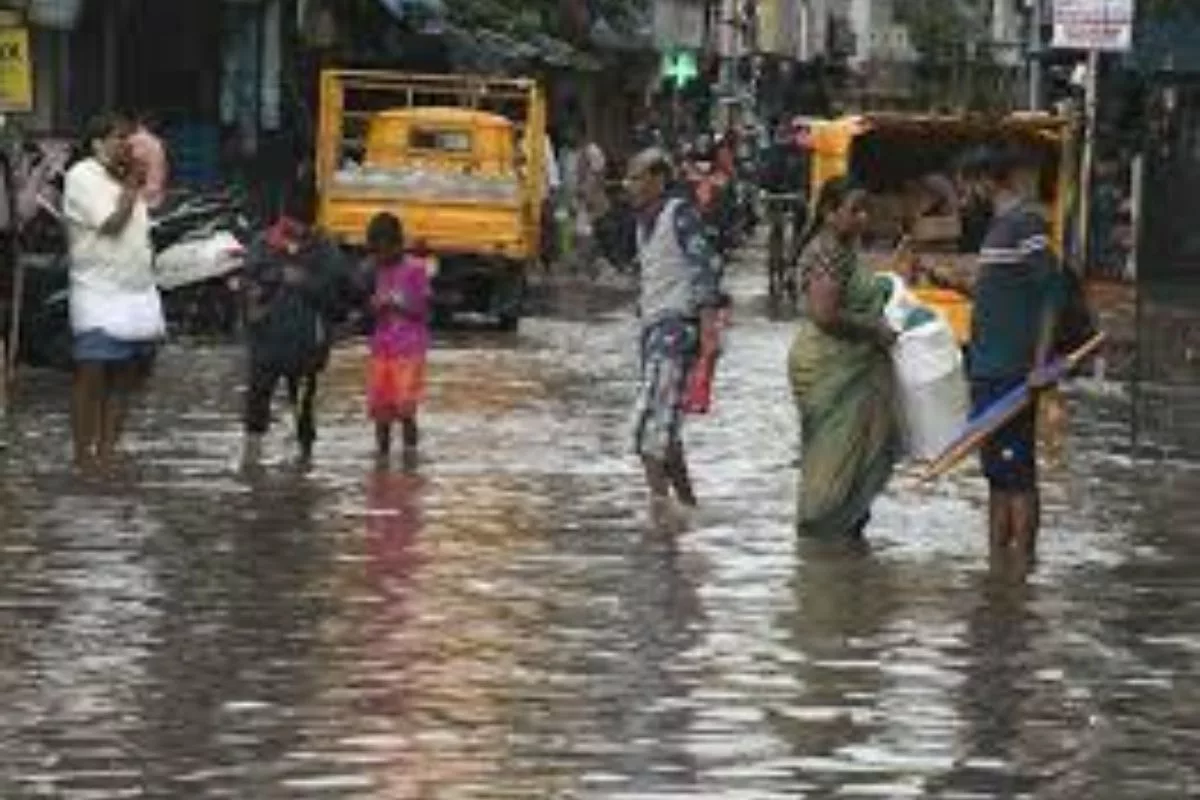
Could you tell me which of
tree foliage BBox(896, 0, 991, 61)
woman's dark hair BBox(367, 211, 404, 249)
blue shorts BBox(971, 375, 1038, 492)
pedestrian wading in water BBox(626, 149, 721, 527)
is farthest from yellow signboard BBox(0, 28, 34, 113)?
tree foliage BBox(896, 0, 991, 61)

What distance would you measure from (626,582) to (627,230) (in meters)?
32.7

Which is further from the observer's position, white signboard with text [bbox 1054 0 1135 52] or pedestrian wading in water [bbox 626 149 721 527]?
white signboard with text [bbox 1054 0 1135 52]

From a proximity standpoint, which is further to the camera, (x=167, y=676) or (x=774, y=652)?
(x=774, y=652)

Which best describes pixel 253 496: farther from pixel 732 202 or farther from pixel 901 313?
pixel 732 202

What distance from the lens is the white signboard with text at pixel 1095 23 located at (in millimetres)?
26844

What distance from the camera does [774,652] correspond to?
11.9 metres

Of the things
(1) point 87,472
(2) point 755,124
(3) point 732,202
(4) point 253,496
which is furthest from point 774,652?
(2) point 755,124

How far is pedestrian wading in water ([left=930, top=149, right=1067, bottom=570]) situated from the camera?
47.7 ft

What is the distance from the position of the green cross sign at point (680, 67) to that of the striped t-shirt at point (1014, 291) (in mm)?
52433

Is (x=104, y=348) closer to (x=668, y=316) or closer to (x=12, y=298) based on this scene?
(x=12, y=298)

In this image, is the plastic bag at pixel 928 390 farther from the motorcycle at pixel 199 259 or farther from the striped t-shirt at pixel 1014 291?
the motorcycle at pixel 199 259

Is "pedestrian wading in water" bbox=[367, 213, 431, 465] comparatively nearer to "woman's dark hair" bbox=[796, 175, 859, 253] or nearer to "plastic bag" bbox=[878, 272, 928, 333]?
"woman's dark hair" bbox=[796, 175, 859, 253]

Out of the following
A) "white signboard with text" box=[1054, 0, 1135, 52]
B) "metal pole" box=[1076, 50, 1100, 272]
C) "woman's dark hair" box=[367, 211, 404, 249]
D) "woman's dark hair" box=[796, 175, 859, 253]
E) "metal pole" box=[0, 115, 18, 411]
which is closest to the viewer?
"woman's dark hair" box=[796, 175, 859, 253]

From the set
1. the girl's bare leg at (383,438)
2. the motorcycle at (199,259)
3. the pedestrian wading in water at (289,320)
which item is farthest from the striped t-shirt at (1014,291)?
the motorcycle at (199,259)
